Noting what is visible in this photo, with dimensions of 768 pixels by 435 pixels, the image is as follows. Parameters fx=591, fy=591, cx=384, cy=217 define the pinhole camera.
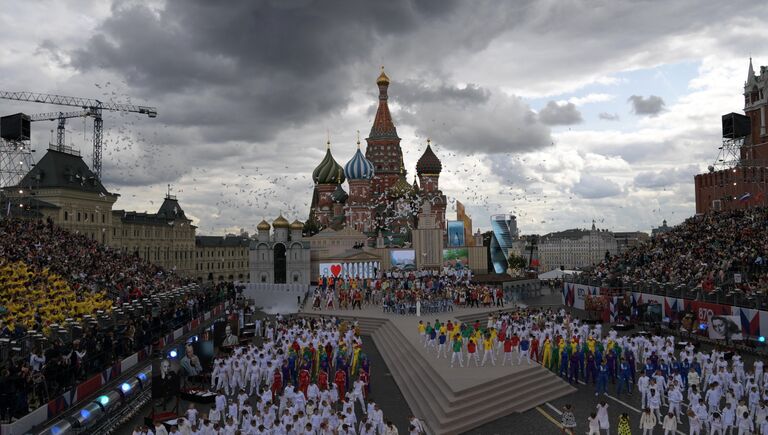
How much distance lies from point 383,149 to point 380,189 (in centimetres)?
496

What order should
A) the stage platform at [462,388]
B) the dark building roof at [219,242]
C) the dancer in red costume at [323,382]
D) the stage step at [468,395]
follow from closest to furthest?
the stage step at [468,395] → the stage platform at [462,388] → the dancer in red costume at [323,382] → the dark building roof at [219,242]

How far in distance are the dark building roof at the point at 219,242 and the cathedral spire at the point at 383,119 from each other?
37304 mm

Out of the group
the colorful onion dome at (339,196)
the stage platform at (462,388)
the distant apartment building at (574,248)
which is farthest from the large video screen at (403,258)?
the distant apartment building at (574,248)

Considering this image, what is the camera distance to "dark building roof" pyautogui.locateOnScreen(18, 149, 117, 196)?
175 feet

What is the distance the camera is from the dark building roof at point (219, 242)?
94.4 metres

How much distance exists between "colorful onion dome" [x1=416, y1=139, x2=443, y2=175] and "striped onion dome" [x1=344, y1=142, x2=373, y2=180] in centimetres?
599

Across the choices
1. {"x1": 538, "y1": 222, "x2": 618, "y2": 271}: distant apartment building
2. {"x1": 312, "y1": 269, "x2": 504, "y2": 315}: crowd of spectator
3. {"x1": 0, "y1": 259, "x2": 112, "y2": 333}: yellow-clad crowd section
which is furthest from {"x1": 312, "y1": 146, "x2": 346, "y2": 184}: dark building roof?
{"x1": 538, "y1": 222, "x2": 618, "y2": 271}: distant apartment building

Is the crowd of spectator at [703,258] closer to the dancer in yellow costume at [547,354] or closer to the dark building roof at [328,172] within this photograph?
the dancer in yellow costume at [547,354]

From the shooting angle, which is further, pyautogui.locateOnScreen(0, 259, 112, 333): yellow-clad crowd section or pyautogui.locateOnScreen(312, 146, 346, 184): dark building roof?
pyautogui.locateOnScreen(312, 146, 346, 184): dark building roof

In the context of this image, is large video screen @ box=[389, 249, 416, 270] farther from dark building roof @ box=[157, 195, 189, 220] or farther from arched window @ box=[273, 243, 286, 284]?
dark building roof @ box=[157, 195, 189, 220]

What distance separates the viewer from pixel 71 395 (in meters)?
17.3

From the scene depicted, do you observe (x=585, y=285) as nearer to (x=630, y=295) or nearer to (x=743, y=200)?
(x=630, y=295)

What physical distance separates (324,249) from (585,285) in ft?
79.1

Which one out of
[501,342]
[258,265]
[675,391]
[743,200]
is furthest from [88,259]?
[743,200]
